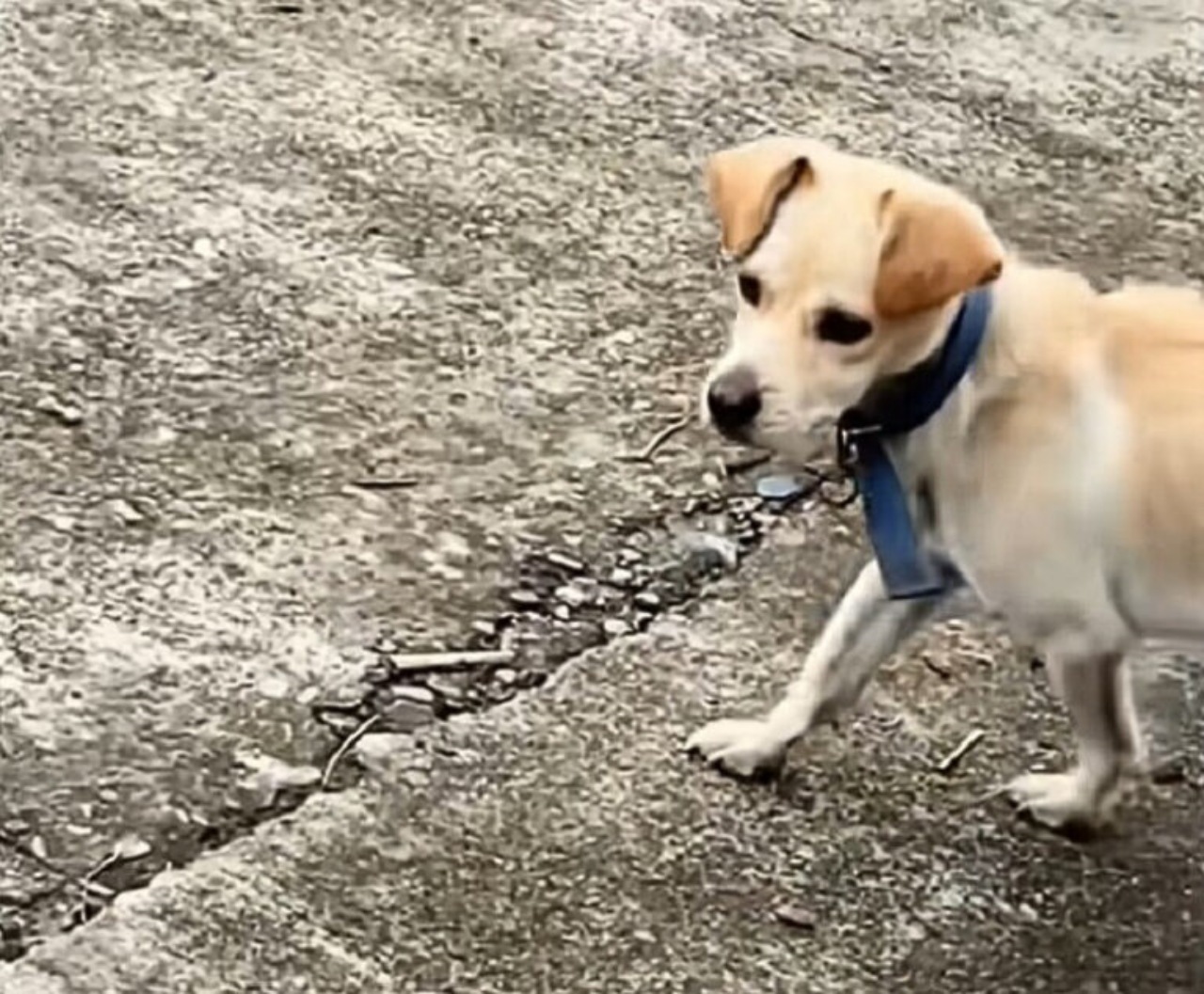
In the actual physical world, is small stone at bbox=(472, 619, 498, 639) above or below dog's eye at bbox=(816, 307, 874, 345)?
below

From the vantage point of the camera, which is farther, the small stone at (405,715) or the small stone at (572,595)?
the small stone at (572,595)

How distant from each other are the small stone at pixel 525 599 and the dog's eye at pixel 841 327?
0.78 m

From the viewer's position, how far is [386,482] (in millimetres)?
3486

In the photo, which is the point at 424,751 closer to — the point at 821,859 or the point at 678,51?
the point at 821,859

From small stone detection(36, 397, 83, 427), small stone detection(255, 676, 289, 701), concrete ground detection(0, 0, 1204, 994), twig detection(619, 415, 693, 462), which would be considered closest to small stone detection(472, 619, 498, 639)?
concrete ground detection(0, 0, 1204, 994)

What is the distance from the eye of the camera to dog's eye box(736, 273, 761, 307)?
2.66 meters

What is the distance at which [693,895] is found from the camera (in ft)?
9.52

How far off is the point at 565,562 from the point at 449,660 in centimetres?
25

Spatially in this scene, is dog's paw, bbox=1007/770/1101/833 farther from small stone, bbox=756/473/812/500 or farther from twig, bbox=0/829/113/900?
twig, bbox=0/829/113/900

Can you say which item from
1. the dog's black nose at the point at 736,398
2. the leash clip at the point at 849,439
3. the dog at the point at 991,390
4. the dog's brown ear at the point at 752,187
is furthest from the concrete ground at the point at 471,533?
the dog's brown ear at the point at 752,187

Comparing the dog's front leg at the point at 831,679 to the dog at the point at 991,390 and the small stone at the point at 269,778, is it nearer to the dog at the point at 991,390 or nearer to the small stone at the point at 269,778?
the dog at the point at 991,390

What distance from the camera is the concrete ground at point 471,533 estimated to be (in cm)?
286

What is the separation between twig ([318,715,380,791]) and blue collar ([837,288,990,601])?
0.60 meters

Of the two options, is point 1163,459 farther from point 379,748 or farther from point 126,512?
point 126,512
